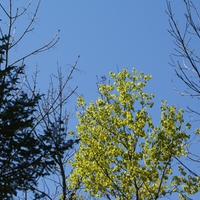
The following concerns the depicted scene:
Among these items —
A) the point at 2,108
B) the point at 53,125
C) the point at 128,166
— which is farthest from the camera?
the point at 128,166

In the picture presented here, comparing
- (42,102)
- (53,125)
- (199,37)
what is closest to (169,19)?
(199,37)

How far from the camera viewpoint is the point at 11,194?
24.6 feet

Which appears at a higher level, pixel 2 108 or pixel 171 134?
pixel 171 134

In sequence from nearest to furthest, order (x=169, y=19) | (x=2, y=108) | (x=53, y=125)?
(x=169, y=19) < (x=2, y=108) < (x=53, y=125)

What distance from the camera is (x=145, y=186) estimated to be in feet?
47.2

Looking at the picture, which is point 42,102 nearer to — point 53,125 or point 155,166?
point 53,125

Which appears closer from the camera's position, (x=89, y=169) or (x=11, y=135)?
(x=11, y=135)

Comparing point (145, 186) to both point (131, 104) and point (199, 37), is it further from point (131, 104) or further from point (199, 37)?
point (199, 37)

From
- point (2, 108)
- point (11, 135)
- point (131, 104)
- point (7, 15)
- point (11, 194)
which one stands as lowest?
point (11, 194)

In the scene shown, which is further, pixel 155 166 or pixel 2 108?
pixel 155 166

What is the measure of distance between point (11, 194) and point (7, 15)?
3.69m

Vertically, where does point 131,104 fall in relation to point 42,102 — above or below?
above

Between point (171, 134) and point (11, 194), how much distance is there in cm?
840

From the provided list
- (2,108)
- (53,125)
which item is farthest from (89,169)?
(2,108)
